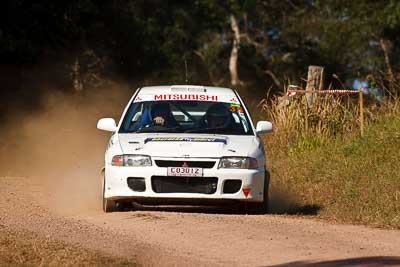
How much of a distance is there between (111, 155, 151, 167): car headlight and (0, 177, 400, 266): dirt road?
541 millimetres

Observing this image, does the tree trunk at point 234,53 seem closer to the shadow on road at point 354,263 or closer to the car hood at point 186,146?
the car hood at point 186,146

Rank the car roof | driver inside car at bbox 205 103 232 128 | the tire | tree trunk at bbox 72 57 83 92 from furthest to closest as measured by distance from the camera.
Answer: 1. tree trunk at bbox 72 57 83 92
2. the car roof
3. driver inside car at bbox 205 103 232 128
4. the tire

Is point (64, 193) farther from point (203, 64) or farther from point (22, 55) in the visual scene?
point (203, 64)

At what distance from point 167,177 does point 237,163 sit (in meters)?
0.80

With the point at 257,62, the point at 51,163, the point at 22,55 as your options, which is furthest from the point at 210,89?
the point at 257,62

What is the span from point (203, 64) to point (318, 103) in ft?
135

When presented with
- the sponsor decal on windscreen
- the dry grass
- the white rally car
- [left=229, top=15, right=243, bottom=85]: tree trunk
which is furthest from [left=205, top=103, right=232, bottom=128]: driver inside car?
[left=229, top=15, right=243, bottom=85]: tree trunk

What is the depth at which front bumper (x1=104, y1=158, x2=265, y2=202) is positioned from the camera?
13203 millimetres

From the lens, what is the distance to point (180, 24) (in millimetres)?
62656

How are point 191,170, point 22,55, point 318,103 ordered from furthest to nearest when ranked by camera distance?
point 22,55 → point 318,103 → point 191,170

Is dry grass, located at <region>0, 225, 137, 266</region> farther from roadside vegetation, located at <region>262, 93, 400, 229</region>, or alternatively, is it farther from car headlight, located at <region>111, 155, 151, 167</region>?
roadside vegetation, located at <region>262, 93, 400, 229</region>

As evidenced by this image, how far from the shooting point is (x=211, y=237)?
1120 cm

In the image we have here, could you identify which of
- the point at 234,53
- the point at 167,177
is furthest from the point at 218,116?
the point at 234,53

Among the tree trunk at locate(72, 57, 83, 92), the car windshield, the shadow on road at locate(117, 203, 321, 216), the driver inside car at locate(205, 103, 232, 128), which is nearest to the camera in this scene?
the shadow on road at locate(117, 203, 321, 216)
